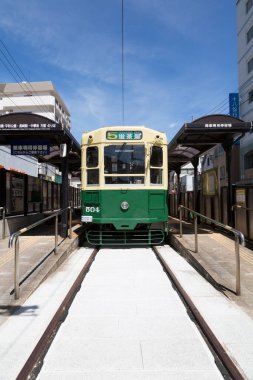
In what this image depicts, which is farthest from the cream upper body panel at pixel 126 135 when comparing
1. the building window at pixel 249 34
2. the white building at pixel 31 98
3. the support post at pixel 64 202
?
the white building at pixel 31 98

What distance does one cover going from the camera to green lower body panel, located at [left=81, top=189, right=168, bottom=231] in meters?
9.73

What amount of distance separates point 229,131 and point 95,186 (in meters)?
4.00

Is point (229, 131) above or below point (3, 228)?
above

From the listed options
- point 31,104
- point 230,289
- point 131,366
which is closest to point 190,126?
point 230,289

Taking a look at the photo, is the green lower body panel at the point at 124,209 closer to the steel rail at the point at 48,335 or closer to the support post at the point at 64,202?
the support post at the point at 64,202

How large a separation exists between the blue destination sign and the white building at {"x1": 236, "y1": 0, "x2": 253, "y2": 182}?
69.2 feet

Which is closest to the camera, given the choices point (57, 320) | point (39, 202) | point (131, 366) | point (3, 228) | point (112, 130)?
point (131, 366)

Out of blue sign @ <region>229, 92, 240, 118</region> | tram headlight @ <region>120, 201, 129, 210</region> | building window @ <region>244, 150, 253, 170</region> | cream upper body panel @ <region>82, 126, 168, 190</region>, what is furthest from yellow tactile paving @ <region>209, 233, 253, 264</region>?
blue sign @ <region>229, 92, 240, 118</region>

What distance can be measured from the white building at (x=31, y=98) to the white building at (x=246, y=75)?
1330 inches

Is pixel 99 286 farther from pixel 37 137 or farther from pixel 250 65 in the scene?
pixel 250 65

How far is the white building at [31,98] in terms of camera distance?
5822cm

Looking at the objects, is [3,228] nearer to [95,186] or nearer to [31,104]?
[95,186]

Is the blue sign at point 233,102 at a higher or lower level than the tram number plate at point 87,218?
higher

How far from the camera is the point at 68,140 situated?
437 inches
